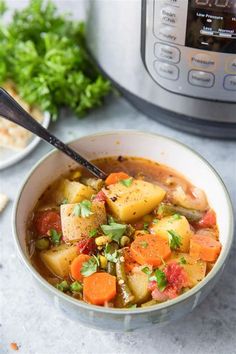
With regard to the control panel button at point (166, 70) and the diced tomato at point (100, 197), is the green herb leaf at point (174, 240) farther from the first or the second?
the control panel button at point (166, 70)

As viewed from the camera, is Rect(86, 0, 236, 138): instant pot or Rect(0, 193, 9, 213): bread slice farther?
Rect(0, 193, 9, 213): bread slice

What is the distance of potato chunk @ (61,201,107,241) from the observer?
103 centimetres

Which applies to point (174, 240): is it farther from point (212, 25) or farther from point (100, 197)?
point (212, 25)

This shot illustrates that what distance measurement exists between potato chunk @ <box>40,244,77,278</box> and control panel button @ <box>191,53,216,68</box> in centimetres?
43

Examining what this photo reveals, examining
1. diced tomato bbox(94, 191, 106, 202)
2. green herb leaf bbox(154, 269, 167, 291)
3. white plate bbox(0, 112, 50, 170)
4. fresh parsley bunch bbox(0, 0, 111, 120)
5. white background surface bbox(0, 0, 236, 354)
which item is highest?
fresh parsley bunch bbox(0, 0, 111, 120)

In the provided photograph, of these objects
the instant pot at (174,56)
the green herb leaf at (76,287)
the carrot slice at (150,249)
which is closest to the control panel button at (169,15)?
the instant pot at (174,56)

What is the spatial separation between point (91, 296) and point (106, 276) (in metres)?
0.04

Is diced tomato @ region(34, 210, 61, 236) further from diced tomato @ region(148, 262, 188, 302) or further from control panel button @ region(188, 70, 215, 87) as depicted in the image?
control panel button @ region(188, 70, 215, 87)

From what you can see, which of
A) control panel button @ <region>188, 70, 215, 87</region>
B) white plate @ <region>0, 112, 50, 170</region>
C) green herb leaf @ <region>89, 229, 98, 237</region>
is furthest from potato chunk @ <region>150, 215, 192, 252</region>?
white plate @ <region>0, 112, 50, 170</region>

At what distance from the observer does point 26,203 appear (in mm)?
1088

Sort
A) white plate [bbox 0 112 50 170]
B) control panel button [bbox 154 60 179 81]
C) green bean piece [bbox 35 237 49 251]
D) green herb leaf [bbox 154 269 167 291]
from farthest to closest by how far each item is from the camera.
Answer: white plate [bbox 0 112 50 170], control panel button [bbox 154 60 179 81], green bean piece [bbox 35 237 49 251], green herb leaf [bbox 154 269 167 291]

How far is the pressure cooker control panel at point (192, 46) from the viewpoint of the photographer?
1.05 meters

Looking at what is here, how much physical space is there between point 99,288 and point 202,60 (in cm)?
48

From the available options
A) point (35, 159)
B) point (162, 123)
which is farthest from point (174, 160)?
point (35, 159)
